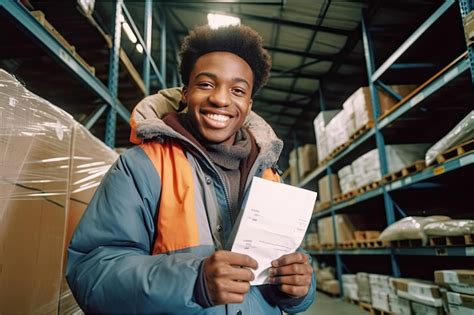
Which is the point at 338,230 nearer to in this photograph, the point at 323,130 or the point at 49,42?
the point at 323,130

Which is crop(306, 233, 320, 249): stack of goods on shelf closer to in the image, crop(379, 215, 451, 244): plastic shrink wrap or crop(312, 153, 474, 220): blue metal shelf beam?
crop(312, 153, 474, 220): blue metal shelf beam

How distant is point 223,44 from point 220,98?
0.32 m

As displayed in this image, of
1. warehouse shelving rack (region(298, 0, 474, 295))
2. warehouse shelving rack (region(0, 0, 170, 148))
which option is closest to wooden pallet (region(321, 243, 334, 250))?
warehouse shelving rack (region(298, 0, 474, 295))

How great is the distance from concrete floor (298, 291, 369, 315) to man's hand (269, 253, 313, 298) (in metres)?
4.27

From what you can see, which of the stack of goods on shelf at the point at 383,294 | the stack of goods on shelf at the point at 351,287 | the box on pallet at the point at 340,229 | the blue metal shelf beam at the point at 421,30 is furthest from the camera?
the box on pallet at the point at 340,229

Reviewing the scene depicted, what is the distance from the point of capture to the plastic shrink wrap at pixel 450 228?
281 cm

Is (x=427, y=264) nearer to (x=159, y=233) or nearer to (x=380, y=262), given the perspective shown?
(x=380, y=262)

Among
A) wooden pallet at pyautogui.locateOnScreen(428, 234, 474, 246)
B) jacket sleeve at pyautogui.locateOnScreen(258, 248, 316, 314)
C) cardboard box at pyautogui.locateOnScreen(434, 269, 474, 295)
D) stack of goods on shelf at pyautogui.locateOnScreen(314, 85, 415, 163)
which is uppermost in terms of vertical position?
stack of goods on shelf at pyautogui.locateOnScreen(314, 85, 415, 163)

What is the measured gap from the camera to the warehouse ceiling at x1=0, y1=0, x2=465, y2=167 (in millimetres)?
3576

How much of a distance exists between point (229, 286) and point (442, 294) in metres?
3.14

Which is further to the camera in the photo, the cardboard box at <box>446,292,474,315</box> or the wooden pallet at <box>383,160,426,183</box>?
the wooden pallet at <box>383,160,426,183</box>

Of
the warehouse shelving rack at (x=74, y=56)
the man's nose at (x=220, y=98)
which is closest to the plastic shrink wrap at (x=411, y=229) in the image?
the man's nose at (x=220, y=98)

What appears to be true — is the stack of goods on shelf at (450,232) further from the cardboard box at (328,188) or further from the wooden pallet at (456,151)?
the cardboard box at (328,188)

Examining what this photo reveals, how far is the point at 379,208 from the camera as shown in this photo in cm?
637
